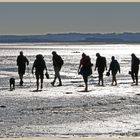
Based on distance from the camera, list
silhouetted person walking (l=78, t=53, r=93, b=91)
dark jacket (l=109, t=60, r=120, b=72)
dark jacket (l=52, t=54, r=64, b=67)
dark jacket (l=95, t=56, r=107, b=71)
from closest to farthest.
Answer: silhouetted person walking (l=78, t=53, r=93, b=91), dark jacket (l=52, t=54, r=64, b=67), dark jacket (l=95, t=56, r=107, b=71), dark jacket (l=109, t=60, r=120, b=72)

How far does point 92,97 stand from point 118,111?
14.4 feet

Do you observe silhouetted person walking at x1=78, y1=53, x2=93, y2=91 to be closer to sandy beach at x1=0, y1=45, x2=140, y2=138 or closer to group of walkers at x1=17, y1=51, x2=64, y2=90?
sandy beach at x1=0, y1=45, x2=140, y2=138

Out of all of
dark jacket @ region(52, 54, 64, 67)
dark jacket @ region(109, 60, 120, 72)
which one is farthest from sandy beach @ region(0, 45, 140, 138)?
dark jacket @ region(109, 60, 120, 72)

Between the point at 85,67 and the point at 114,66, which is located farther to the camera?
the point at 114,66

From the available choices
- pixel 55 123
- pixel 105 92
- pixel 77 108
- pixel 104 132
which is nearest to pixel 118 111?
pixel 77 108

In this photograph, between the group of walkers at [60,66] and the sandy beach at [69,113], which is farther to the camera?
the group of walkers at [60,66]

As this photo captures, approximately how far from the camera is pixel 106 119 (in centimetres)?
1557

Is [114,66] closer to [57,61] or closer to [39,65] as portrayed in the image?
[57,61]

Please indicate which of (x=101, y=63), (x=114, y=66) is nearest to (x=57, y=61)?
(x=101, y=63)

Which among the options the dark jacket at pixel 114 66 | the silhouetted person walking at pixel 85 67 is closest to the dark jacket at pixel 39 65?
the silhouetted person walking at pixel 85 67

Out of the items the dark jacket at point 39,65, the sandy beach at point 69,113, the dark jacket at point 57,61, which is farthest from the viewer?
the dark jacket at point 57,61

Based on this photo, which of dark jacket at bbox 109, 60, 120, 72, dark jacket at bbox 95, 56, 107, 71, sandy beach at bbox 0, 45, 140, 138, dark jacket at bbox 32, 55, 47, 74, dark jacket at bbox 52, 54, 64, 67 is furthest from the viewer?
Result: dark jacket at bbox 109, 60, 120, 72

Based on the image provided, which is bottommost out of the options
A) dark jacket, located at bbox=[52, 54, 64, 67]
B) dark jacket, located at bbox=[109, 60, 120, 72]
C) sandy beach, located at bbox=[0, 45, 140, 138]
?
sandy beach, located at bbox=[0, 45, 140, 138]

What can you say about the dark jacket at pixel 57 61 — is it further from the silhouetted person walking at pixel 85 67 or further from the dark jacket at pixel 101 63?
the silhouetted person walking at pixel 85 67
